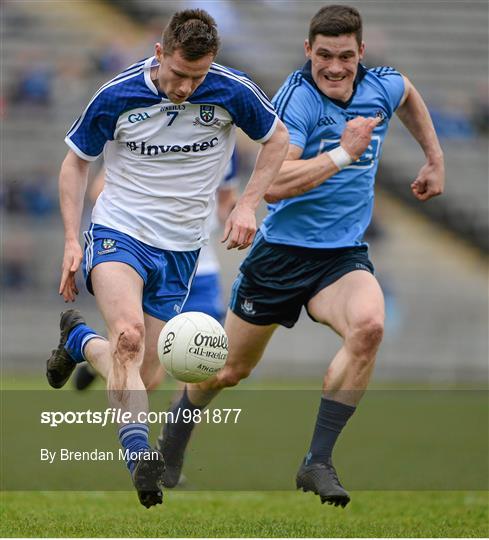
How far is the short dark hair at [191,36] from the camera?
19.1ft

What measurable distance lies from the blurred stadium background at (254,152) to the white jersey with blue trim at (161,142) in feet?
40.2

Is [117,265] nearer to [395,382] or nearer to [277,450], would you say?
[277,450]

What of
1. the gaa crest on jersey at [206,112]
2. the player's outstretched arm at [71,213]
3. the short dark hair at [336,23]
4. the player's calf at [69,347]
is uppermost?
the short dark hair at [336,23]

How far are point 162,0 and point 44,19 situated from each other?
2473 mm

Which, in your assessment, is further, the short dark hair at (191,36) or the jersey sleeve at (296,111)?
the jersey sleeve at (296,111)

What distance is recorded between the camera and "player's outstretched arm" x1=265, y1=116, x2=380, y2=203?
261 inches

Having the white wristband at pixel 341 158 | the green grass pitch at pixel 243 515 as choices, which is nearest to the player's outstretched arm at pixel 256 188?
the white wristband at pixel 341 158

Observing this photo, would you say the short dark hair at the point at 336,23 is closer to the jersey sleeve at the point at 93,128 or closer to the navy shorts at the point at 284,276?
the navy shorts at the point at 284,276

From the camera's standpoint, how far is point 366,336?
652 centimetres

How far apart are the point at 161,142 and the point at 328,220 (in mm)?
1302

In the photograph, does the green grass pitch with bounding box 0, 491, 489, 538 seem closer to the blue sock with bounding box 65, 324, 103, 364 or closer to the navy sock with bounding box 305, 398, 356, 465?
the navy sock with bounding box 305, 398, 356, 465

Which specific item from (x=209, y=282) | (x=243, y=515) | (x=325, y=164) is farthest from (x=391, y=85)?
(x=243, y=515)

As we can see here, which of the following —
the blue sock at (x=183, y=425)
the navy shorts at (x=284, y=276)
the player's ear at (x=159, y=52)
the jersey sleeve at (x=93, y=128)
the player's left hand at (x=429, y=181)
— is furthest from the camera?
the blue sock at (x=183, y=425)

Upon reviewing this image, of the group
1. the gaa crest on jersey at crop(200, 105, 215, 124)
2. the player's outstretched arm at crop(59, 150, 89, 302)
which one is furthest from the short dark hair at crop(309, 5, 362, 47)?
the player's outstretched arm at crop(59, 150, 89, 302)
